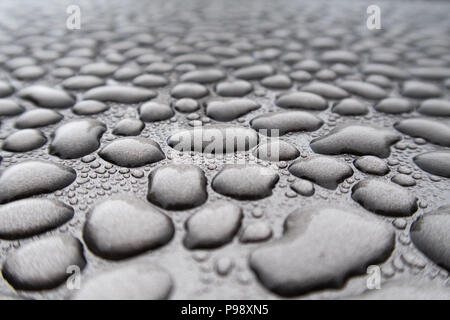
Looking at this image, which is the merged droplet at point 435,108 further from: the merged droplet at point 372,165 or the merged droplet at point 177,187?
the merged droplet at point 177,187

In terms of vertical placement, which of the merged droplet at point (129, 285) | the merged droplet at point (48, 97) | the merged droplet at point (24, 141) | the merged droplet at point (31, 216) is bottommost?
the merged droplet at point (129, 285)

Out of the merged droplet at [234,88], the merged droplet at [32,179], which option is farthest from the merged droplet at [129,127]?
the merged droplet at [234,88]

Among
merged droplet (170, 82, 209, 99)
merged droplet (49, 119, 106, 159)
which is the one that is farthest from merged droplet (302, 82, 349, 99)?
merged droplet (49, 119, 106, 159)

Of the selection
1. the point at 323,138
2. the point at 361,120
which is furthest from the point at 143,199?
the point at 361,120

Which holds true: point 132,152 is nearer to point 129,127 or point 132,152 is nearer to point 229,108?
point 129,127

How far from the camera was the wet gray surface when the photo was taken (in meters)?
0.34

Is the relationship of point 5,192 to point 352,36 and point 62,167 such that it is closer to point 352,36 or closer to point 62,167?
point 62,167

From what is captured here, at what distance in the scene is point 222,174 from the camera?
455 mm

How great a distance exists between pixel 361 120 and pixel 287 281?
1.43 ft

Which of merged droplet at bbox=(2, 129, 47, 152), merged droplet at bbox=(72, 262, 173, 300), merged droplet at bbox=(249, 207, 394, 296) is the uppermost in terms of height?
merged droplet at bbox=(2, 129, 47, 152)

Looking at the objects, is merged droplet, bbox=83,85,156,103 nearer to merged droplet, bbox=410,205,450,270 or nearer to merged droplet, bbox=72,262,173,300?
merged droplet, bbox=72,262,173,300

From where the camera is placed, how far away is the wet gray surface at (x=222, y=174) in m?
0.34

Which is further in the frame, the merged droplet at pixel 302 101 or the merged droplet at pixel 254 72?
the merged droplet at pixel 254 72
